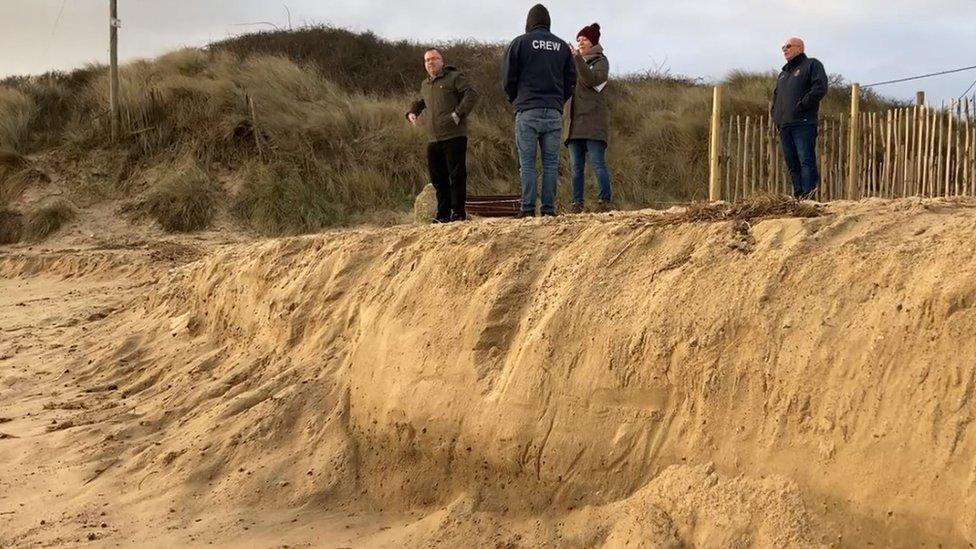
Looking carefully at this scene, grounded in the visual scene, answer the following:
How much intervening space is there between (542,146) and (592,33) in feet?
3.91

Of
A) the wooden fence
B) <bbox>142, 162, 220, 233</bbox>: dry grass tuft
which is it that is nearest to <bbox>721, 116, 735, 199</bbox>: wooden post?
the wooden fence

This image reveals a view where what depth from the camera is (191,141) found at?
47.9 ft

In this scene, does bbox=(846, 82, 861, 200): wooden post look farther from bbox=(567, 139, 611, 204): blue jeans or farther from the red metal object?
bbox=(567, 139, 611, 204): blue jeans

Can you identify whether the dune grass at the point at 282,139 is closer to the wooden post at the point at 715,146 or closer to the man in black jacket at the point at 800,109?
the wooden post at the point at 715,146

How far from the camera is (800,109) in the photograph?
7.14 meters

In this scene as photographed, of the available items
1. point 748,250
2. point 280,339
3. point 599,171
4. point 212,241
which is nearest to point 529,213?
point 599,171

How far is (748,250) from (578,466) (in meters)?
1.08

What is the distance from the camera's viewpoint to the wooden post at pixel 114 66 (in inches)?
555

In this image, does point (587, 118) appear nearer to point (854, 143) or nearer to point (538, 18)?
point (538, 18)

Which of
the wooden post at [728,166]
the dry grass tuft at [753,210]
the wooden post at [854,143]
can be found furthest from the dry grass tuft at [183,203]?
the dry grass tuft at [753,210]

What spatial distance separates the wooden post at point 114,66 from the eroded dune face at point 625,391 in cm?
1053

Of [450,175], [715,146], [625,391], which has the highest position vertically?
[715,146]

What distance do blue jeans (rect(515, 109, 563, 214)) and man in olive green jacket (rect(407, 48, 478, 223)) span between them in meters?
0.47

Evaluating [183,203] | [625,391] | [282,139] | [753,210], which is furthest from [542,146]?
[282,139]
